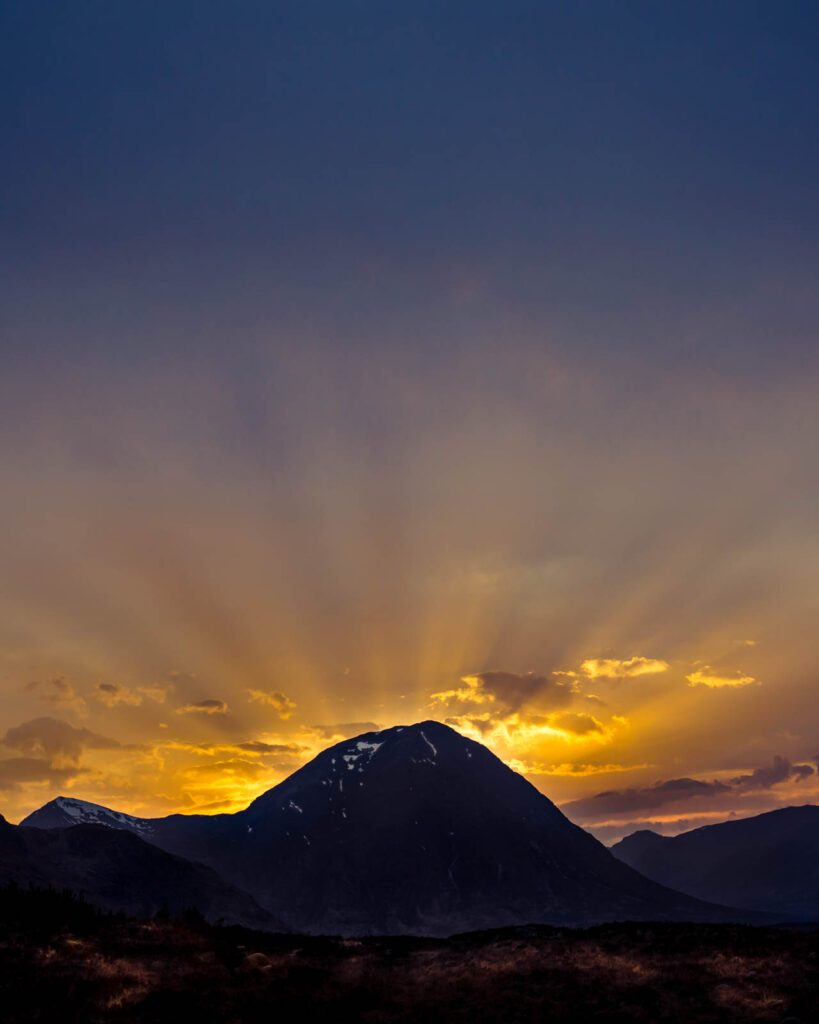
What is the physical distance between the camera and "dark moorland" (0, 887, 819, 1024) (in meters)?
29.1


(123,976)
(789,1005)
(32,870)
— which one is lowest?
(789,1005)

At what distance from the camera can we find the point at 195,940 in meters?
39.0

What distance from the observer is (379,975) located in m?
37.3

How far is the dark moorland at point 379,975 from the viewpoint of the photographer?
29109 mm

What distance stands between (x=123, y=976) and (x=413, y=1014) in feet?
38.4

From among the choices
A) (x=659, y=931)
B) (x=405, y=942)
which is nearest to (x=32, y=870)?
(x=405, y=942)

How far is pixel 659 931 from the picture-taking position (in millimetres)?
43500

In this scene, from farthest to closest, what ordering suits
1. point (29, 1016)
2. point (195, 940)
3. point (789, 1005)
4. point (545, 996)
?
point (195, 940), point (545, 996), point (789, 1005), point (29, 1016)

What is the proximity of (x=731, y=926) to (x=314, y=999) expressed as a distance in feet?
91.0

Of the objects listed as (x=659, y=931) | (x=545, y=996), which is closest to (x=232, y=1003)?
(x=545, y=996)

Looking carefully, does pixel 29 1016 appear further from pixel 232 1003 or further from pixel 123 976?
pixel 232 1003

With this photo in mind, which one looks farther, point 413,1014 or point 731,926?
point 731,926

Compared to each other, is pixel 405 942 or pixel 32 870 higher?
pixel 32 870

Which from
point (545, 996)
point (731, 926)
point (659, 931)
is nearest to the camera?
point (545, 996)
